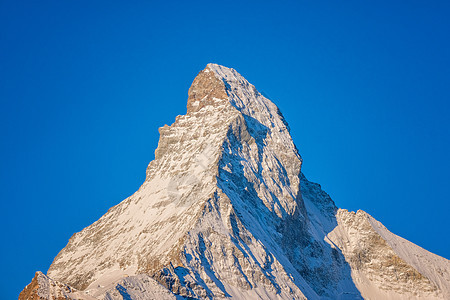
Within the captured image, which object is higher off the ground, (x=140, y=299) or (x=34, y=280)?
(x=34, y=280)

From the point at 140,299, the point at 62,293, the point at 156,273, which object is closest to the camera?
the point at 62,293

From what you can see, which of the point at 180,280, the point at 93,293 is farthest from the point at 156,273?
the point at 93,293

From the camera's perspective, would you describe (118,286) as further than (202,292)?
No

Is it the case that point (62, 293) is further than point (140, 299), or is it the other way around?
point (140, 299)

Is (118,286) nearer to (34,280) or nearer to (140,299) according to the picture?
(140,299)

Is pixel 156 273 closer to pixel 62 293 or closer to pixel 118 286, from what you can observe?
pixel 118 286

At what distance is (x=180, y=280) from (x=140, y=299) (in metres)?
20.2

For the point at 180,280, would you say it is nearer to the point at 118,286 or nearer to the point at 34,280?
the point at 118,286

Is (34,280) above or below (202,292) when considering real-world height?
above

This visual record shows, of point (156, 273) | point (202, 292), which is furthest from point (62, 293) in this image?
point (202, 292)

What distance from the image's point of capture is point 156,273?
18912 cm

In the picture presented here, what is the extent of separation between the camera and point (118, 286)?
17612 centimetres

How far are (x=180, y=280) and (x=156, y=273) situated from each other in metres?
7.45

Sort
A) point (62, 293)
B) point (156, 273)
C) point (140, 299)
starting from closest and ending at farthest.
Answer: point (62, 293) → point (140, 299) → point (156, 273)
